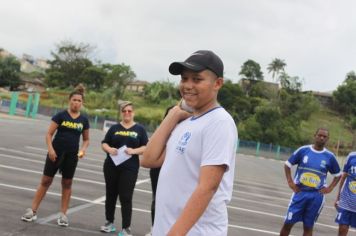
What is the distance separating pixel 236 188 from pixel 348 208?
7.94 meters

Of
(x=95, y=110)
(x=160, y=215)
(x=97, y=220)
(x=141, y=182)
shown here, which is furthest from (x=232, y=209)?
(x=95, y=110)

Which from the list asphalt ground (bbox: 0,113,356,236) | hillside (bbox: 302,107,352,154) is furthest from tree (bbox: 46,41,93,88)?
Result: asphalt ground (bbox: 0,113,356,236)

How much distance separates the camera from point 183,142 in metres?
2.73

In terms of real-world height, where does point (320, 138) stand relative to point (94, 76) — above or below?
Result: below

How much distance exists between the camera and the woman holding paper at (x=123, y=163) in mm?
6895

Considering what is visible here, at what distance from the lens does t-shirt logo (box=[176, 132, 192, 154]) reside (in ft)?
8.89

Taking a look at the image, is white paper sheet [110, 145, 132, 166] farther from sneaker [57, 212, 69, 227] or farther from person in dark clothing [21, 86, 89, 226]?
sneaker [57, 212, 69, 227]

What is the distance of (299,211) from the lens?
713cm

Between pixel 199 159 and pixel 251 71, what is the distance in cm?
10106

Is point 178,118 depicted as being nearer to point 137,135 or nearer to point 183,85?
point 183,85

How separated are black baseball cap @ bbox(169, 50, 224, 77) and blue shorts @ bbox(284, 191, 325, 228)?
4779 millimetres

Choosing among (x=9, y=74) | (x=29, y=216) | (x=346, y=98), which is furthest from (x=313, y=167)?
(x=9, y=74)

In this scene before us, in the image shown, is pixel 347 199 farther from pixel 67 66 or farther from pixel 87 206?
pixel 67 66

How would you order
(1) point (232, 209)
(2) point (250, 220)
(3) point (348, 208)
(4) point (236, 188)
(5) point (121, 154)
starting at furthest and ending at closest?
(4) point (236, 188) < (1) point (232, 209) < (2) point (250, 220) < (3) point (348, 208) < (5) point (121, 154)
